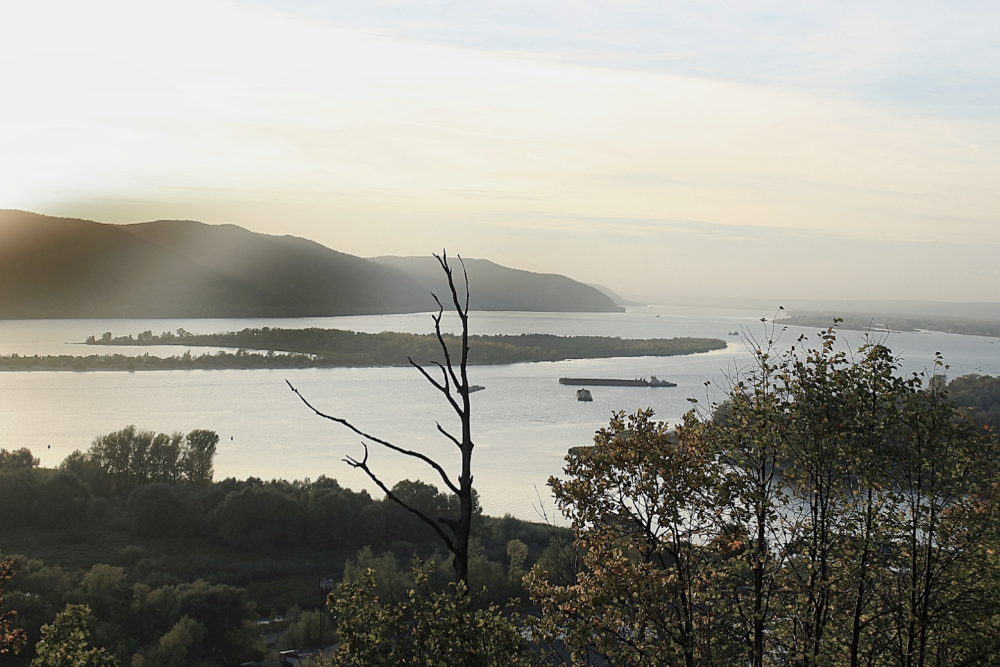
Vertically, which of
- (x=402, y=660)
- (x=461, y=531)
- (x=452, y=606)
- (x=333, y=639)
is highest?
(x=461, y=531)

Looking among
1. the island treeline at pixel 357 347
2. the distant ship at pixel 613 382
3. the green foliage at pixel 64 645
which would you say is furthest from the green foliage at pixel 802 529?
the island treeline at pixel 357 347

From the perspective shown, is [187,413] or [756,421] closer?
[756,421]

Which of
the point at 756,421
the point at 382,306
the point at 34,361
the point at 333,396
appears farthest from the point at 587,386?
the point at 382,306

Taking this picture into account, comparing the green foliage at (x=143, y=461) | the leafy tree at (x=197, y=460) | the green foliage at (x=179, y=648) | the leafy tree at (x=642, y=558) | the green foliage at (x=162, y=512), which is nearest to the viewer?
the leafy tree at (x=642, y=558)

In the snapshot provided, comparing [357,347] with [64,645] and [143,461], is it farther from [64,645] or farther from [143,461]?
[64,645]

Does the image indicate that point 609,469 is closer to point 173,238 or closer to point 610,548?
point 610,548

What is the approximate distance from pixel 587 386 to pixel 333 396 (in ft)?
45.8

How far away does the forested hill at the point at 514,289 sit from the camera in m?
102

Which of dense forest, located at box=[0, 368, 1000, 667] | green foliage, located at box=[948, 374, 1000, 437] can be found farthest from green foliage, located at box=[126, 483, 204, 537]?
green foliage, located at box=[948, 374, 1000, 437]

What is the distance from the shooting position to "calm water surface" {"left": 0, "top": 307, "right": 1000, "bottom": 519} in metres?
22.8

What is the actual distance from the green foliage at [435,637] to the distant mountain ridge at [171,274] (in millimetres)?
81995

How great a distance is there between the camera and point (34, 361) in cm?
4612

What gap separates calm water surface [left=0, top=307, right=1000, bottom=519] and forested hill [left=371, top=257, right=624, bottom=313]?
44084 mm

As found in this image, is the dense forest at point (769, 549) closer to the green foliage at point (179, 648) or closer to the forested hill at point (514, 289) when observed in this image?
the green foliage at point (179, 648)
